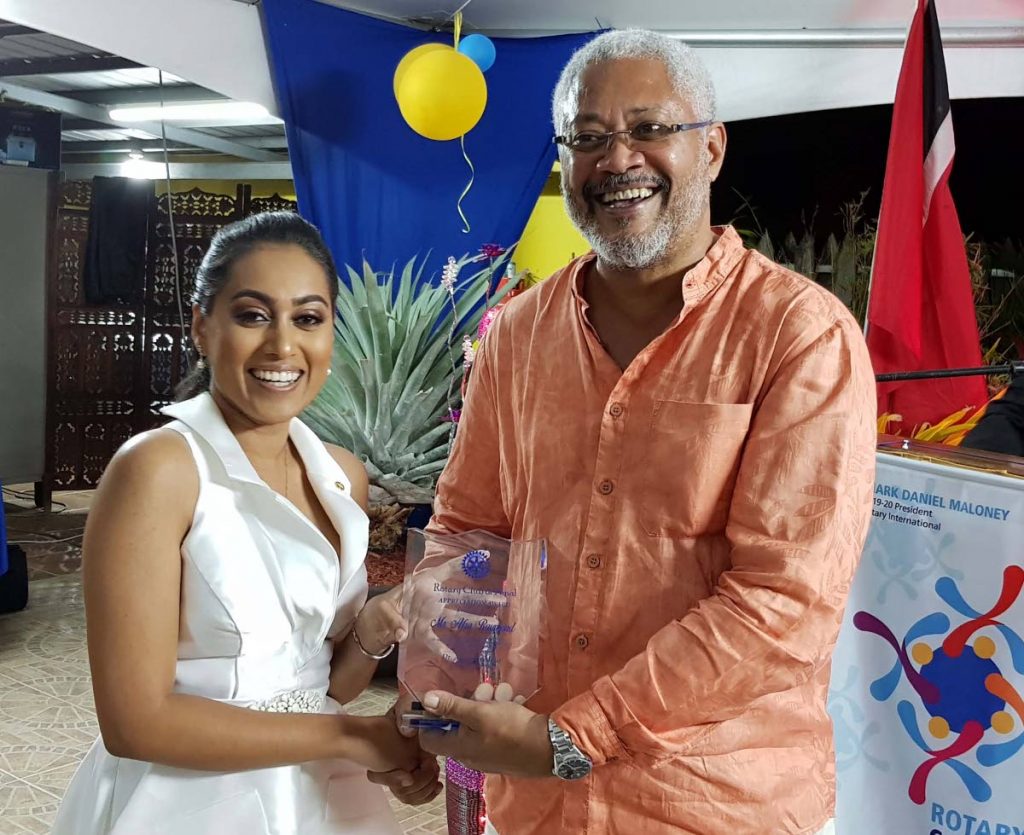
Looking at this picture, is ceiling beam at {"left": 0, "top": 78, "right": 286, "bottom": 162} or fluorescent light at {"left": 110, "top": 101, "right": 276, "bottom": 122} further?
fluorescent light at {"left": 110, "top": 101, "right": 276, "bottom": 122}

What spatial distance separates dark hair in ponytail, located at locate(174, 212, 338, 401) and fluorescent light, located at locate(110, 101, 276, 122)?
29.2ft

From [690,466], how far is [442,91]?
4.15 meters

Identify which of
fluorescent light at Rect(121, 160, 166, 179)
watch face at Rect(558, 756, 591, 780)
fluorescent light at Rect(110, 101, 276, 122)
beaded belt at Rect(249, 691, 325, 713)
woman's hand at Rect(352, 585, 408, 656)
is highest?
fluorescent light at Rect(110, 101, 276, 122)

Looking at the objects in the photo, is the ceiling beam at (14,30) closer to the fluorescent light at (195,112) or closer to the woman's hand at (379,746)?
the fluorescent light at (195,112)

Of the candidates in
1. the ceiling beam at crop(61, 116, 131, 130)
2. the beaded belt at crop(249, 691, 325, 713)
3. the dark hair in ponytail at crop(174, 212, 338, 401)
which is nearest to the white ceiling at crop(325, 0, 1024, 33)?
the dark hair in ponytail at crop(174, 212, 338, 401)

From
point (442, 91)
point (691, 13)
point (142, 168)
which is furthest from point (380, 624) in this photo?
point (142, 168)

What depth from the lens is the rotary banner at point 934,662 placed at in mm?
1923

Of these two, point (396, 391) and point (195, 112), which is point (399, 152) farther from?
point (195, 112)

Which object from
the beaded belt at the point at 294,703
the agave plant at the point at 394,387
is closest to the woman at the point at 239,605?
the beaded belt at the point at 294,703

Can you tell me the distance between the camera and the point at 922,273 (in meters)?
4.02

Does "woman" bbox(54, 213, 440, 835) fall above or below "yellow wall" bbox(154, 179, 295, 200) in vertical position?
below

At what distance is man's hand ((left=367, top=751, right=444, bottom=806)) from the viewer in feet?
5.00

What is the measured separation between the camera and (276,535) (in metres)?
1.52

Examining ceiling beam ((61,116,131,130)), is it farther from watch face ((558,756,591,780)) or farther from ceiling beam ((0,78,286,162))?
watch face ((558,756,591,780))
